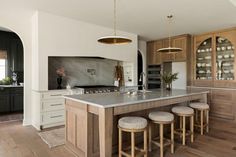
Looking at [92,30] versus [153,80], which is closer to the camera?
[92,30]

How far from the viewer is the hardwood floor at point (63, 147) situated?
2.76 metres

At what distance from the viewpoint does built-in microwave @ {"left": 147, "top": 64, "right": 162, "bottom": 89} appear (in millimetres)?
6528

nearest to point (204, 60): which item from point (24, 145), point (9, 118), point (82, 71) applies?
point (82, 71)

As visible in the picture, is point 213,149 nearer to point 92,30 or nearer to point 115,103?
point 115,103

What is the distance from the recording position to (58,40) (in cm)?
419

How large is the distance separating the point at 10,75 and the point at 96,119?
4.93 metres

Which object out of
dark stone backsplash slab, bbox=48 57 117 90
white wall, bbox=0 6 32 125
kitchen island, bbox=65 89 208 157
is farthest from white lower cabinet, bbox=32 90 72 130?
kitchen island, bbox=65 89 208 157

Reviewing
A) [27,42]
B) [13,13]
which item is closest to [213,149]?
[27,42]

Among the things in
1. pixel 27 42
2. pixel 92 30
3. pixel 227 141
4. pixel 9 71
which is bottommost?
pixel 227 141

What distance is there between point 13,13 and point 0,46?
2294 mm

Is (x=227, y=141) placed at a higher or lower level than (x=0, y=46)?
lower

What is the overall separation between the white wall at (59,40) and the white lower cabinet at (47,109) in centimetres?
21

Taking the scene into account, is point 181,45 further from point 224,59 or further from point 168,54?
point 224,59

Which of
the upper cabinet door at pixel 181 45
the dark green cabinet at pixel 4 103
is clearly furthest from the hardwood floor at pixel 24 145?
the upper cabinet door at pixel 181 45
